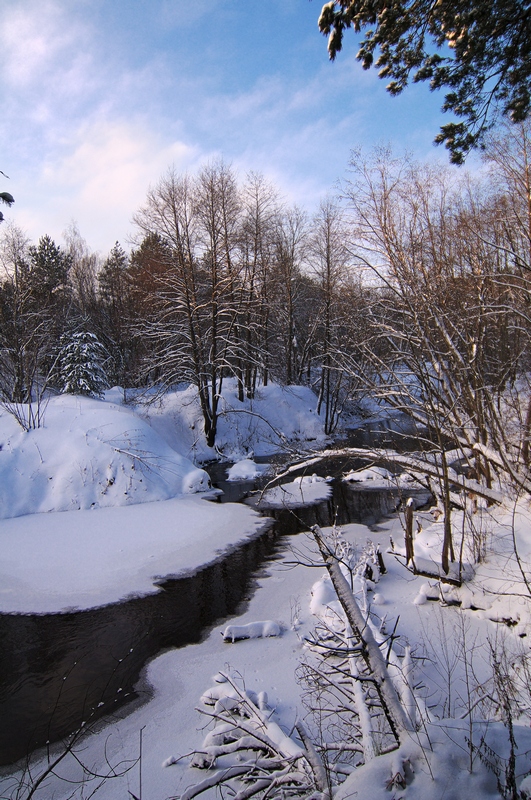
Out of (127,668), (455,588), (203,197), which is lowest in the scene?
(127,668)

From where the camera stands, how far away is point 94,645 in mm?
5863

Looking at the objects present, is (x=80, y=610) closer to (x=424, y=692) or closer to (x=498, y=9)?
(x=424, y=692)

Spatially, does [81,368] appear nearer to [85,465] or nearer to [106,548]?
[85,465]

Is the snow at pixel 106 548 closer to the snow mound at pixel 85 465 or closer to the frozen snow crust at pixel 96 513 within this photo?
the frozen snow crust at pixel 96 513

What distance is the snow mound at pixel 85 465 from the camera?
11.2 m

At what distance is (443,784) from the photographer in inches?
86.0

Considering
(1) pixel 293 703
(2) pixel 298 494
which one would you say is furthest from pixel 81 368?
(1) pixel 293 703

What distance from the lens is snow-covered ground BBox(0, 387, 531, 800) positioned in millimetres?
2680

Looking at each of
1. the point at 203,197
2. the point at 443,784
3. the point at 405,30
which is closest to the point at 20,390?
the point at 203,197

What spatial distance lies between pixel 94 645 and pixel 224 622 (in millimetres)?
1770

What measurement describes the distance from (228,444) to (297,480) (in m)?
5.66

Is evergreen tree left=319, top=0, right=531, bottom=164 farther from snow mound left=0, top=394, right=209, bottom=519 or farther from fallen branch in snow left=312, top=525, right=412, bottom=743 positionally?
snow mound left=0, top=394, right=209, bottom=519

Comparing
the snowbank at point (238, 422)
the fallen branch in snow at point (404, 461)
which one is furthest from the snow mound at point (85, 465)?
the fallen branch in snow at point (404, 461)

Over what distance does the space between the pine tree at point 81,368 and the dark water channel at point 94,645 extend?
13134 millimetres
